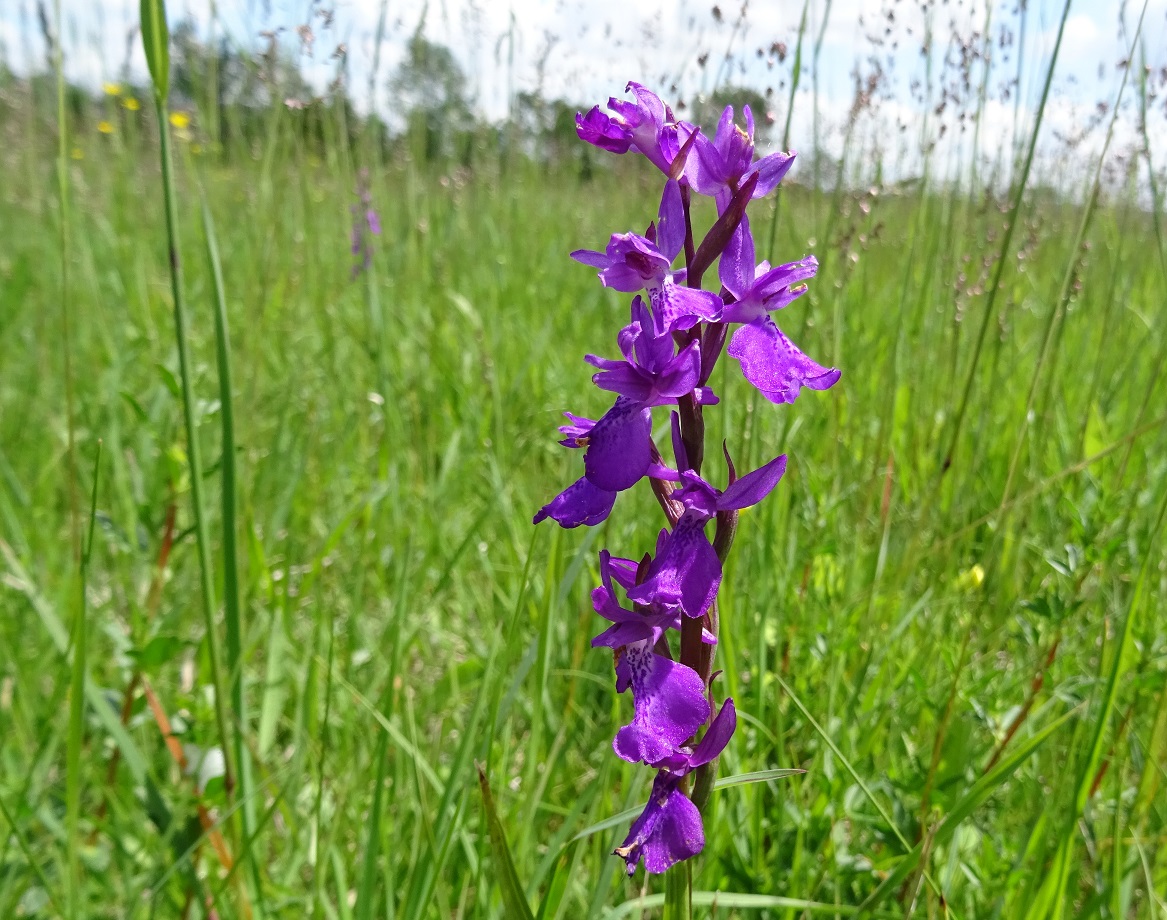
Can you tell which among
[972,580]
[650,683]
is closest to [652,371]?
[650,683]

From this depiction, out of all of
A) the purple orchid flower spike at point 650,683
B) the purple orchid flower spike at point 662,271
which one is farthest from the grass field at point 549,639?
the purple orchid flower spike at point 662,271

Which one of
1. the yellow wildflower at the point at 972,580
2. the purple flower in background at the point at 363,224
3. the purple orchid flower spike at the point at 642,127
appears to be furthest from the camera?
the purple flower in background at the point at 363,224

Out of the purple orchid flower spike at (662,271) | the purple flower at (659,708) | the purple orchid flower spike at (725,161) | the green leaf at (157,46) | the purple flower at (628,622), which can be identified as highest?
the green leaf at (157,46)

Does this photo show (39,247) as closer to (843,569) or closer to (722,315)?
(843,569)

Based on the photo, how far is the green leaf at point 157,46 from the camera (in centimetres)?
98

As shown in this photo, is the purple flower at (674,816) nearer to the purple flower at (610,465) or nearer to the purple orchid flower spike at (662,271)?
the purple flower at (610,465)

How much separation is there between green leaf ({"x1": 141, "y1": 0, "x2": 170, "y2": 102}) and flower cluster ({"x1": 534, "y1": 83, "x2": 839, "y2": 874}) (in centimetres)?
54

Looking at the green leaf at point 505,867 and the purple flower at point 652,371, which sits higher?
the purple flower at point 652,371

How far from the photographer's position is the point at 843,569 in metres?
1.95

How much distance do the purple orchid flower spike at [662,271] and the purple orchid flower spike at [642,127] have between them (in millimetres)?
38

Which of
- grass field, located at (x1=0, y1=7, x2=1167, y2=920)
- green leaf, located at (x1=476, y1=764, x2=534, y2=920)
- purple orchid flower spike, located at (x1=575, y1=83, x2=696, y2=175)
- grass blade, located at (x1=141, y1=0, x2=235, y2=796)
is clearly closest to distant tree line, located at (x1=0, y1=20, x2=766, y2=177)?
grass field, located at (x1=0, y1=7, x2=1167, y2=920)

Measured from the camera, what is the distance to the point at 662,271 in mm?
824

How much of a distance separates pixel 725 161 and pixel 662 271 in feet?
0.38

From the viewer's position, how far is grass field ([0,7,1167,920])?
118 cm
